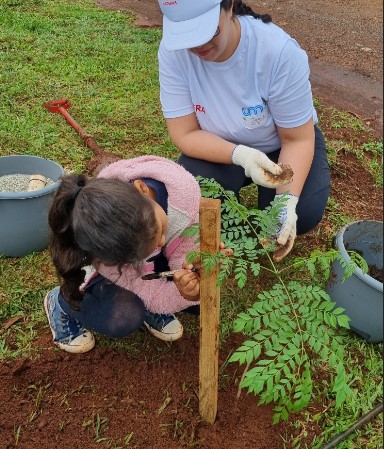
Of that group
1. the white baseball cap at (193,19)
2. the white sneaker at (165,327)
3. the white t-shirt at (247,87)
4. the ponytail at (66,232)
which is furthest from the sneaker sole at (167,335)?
the white baseball cap at (193,19)

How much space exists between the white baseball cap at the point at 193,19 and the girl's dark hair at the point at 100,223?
1.92 ft

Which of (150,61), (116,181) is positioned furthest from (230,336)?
(150,61)

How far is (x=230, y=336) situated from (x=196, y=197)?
69cm

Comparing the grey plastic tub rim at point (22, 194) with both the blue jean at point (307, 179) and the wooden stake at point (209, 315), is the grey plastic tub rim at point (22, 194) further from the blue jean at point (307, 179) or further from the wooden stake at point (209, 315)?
the wooden stake at point (209, 315)

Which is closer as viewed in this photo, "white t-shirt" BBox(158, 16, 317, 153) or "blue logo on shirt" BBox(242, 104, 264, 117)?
"white t-shirt" BBox(158, 16, 317, 153)

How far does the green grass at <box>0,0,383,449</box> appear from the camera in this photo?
7.15ft

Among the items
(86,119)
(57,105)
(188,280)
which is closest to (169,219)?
(188,280)

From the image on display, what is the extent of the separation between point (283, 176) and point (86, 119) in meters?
2.18

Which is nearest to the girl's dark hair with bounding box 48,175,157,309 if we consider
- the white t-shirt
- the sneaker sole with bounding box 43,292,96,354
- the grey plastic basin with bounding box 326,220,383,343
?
the sneaker sole with bounding box 43,292,96,354

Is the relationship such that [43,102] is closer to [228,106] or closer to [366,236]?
[228,106]

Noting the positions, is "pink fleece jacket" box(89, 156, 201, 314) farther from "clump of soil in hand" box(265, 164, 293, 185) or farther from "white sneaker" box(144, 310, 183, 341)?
"clump of soil in hand" box(265, 164, 293, 185)

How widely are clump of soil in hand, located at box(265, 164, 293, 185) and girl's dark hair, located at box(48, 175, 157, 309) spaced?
0.68 metres

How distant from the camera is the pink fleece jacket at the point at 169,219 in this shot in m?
1.86

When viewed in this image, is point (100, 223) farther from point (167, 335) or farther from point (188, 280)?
Answer: point (167, 335)
